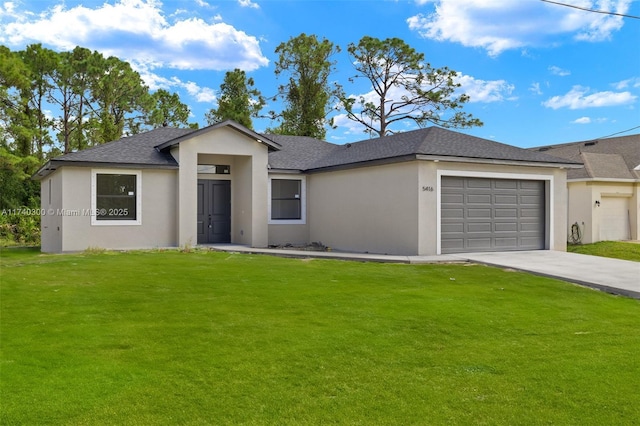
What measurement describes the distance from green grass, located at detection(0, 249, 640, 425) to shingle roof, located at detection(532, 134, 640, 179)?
17.2m

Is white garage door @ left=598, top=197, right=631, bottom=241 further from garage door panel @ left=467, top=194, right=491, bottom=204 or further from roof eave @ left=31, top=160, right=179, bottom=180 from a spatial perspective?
roof eave @ left=31, top=160, right=179, bottom=180

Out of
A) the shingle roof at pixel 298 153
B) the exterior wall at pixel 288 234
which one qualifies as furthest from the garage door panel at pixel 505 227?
the shingle roof at pixel 298 153

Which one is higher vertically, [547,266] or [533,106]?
[533,106]

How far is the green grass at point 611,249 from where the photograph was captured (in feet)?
69.9

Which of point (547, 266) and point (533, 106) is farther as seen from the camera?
point (533, 106)

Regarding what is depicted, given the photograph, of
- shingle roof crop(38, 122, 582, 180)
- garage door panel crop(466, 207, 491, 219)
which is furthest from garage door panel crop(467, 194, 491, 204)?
shingle roof crop(38, 122, 582, 180)

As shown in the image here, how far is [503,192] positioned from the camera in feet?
54.1

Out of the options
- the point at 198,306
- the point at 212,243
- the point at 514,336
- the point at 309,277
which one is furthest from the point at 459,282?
the point at 212,243

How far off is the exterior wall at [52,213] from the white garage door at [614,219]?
2288cm

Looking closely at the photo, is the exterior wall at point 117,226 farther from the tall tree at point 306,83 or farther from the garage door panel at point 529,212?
the tall tree at point 306,83

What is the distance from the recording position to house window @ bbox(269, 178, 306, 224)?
1919 cm

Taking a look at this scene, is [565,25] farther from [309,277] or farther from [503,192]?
[309,277]

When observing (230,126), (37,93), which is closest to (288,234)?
(230,126)

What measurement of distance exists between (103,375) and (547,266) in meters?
11.2
